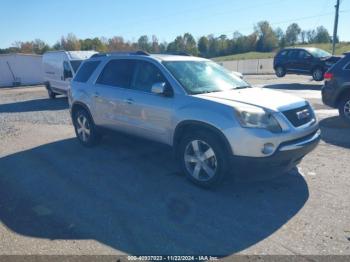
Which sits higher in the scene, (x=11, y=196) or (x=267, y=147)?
(x=267, y=147)

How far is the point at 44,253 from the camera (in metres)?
3.36

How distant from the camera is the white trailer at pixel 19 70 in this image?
2866cm

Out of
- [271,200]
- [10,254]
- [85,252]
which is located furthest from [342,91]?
[10,254]

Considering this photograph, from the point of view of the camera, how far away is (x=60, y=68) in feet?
48.8

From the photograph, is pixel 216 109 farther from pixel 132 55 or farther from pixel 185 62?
pixel 132 55

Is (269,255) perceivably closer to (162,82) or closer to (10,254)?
(10,254)

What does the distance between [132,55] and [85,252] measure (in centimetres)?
357

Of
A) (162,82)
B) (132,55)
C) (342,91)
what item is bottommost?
(342,91)

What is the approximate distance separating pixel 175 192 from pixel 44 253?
1842mm

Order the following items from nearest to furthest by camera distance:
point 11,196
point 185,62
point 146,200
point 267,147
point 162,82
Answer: point 267,147, point 146,200, point 11,196, point 162,82, point 185,62

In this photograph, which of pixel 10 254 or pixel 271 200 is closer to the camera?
pixel 10 254

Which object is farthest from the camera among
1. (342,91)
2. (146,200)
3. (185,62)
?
(342,91)

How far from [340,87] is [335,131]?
1.17 metres

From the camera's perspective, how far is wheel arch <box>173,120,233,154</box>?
432cm
